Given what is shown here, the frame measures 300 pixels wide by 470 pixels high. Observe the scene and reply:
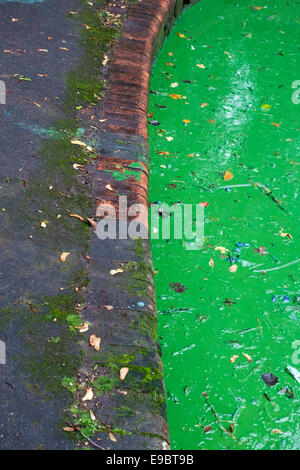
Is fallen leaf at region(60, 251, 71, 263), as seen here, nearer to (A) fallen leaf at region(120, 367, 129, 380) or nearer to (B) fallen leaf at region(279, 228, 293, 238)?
(A) fallen leaf at region(120, 367, 129, 380)

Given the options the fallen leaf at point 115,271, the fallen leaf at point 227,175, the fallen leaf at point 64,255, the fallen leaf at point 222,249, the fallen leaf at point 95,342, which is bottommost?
the fallen leaf at point 95,342

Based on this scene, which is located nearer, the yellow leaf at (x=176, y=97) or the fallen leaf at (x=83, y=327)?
the fallen leaf at (x=83, y=327)

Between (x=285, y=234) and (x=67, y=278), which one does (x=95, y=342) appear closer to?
(x=67, y=278)

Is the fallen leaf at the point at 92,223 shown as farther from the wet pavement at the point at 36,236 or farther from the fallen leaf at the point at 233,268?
the fallen leaf at the point at 233,268

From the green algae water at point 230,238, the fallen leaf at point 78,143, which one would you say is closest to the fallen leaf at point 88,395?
the green algae water at point 230,238

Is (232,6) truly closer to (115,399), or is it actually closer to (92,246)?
(92,246)

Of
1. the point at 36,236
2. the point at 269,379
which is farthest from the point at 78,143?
the point at 269,379

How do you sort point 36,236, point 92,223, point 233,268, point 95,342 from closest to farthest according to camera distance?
point 95,342 → point 36,236 → point 92,223 → point 233,268

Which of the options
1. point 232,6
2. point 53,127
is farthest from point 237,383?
point 232,6
